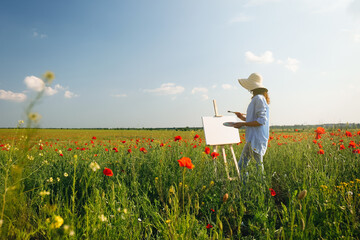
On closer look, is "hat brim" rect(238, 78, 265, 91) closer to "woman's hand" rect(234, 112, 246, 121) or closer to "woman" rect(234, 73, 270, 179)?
"woman" rect(234, 73, 270, 179)

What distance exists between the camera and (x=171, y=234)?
1.70m

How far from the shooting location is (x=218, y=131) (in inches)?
163

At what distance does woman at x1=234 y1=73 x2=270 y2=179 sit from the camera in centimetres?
348

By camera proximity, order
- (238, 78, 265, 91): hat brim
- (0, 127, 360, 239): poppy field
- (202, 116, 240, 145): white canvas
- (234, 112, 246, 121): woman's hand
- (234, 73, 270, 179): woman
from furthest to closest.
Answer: (234, 112, 246, 121): woman's hand, (202, 116, 240, 145): white canvas, (238, 78, 265, 91): hat brim, (234, 73, 270, 179): woman, (0, 127, 360, 239): poppy field

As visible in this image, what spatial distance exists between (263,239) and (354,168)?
2349mm

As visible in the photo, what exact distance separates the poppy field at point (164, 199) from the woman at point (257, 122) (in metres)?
0.52

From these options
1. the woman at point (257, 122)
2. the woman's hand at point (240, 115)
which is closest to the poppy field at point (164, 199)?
the woman at point (257, 122)

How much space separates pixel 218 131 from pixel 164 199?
4.99ft

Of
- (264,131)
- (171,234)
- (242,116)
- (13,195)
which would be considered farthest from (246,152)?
(13,195)

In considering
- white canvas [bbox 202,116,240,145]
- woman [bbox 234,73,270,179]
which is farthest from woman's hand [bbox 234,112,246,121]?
woman [bbox 234,73,270,179]

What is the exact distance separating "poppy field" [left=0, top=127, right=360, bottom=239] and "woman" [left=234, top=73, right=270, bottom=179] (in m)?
0.52

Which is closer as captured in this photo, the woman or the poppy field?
the poppy field

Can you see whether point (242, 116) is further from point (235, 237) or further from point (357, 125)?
point (357, 125)

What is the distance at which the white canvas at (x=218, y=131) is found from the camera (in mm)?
4021
